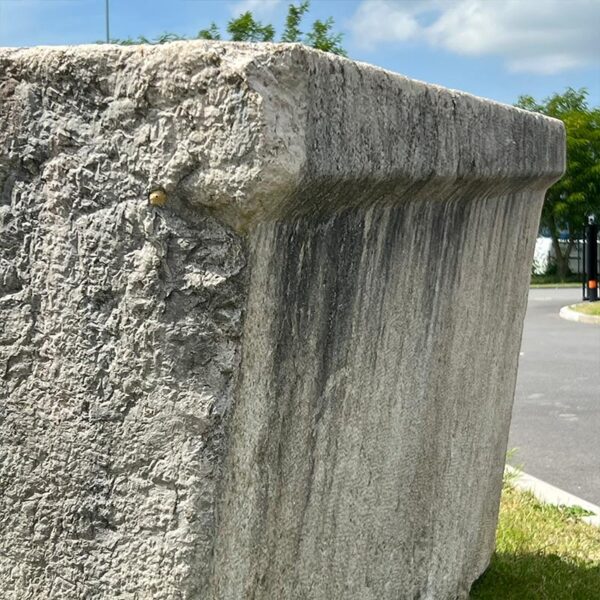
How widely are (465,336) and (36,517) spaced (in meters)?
1.44

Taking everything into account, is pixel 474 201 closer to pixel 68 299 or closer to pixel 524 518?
pixel 68 299

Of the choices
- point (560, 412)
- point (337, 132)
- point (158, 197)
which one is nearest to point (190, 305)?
point (158, 197)

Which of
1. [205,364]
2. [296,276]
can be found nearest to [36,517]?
[205,364]

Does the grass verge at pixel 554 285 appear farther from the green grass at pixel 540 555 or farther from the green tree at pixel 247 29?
the green grass at pixel 540 555

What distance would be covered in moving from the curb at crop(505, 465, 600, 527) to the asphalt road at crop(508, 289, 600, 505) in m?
0.41

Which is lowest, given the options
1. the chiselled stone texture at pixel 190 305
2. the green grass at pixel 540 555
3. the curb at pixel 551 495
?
the curb at pixel 551 495

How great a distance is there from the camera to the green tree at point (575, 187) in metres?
34.5

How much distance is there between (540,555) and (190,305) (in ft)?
9.98

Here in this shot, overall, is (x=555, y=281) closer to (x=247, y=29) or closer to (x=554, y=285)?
(x=554, y=285)

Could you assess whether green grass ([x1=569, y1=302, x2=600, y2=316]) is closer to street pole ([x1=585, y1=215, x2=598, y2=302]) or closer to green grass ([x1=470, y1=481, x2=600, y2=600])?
street pole ([x1=585, y1=215, x2=598, y2=302])

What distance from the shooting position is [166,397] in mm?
1840

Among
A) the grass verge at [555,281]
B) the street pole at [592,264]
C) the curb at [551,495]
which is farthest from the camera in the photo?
the grass verge at [555,281]

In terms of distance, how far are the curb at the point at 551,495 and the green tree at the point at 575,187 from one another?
2887 cm

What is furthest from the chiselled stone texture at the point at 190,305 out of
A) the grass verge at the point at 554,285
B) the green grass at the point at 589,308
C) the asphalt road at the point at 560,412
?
the grass verge at the point at 554,285
